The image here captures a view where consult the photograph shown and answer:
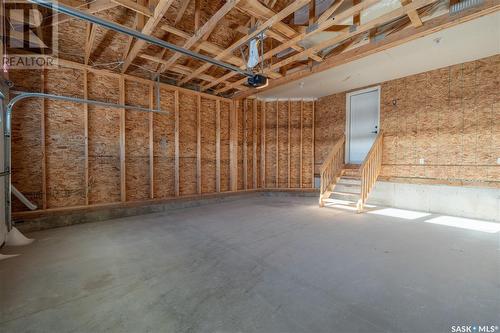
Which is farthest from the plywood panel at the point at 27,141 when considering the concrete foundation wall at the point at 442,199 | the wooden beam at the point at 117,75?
the concrete foundation wall at the point at 442,199

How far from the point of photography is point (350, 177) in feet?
18.9

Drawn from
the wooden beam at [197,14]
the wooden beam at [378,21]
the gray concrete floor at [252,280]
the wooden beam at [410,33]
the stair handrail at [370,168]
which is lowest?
the gray concrete floor at [252,280]

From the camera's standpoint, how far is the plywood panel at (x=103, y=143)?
4574mm

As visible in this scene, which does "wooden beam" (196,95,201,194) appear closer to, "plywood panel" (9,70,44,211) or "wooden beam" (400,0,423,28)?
"plywood panel" (9,70,44,211)

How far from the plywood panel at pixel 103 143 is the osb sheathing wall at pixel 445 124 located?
6.85 metres

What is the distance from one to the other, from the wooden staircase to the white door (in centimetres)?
31

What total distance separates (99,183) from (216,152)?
307 cm

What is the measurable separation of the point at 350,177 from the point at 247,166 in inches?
128

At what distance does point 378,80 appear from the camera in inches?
223

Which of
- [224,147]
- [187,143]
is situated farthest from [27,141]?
[224,147]

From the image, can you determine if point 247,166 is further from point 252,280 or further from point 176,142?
point 252,280

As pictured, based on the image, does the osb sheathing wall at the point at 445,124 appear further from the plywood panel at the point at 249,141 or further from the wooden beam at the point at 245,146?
the wooden beam at the point at 245,146

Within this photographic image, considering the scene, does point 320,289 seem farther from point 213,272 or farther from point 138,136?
point 138,136

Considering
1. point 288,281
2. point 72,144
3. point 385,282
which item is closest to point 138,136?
point 72,144
